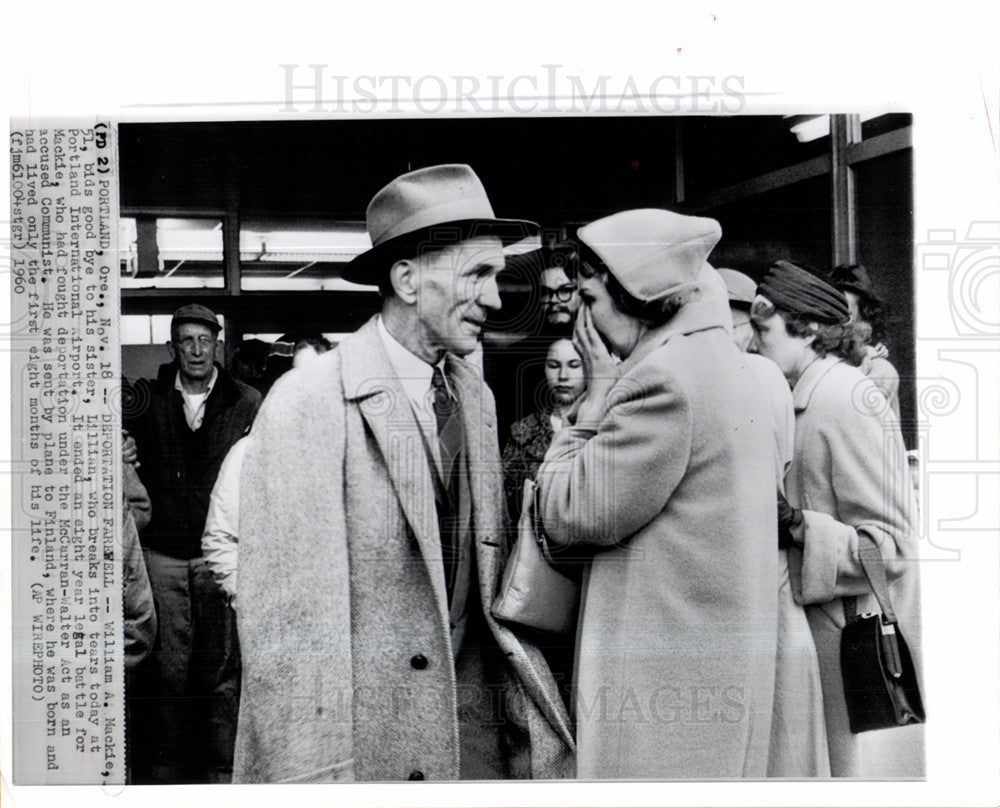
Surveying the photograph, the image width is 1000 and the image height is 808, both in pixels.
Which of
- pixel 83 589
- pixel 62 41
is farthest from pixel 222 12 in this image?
pixel 83 589

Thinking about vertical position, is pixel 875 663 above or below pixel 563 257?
below

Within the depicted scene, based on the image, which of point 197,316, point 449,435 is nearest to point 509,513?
point 449,435

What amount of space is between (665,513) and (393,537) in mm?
867

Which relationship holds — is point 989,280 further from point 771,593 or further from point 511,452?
point 511,452

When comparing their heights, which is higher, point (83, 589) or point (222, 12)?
point (222, 12)

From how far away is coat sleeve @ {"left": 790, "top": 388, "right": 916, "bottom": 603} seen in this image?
295cm

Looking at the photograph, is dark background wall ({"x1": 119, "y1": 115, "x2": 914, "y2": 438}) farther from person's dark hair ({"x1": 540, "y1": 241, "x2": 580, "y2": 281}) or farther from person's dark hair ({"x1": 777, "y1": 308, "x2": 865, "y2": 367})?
person's dark hair ({"x1": 777, "y1": 308, "x2": 865, "y2": 367})

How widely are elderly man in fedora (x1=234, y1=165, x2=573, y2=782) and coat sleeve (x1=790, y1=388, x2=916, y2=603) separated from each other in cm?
95

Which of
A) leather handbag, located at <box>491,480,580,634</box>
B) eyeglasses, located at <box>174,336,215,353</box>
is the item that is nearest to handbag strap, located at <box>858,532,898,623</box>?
leather handbag, located at <box>491,480,580,634</box>

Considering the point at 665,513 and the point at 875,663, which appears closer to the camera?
the point at 665,513

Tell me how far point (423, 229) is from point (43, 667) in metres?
1.93

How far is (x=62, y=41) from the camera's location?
2996 mm

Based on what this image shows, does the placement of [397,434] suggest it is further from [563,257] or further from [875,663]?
[875,663]

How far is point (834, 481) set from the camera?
116 inches
